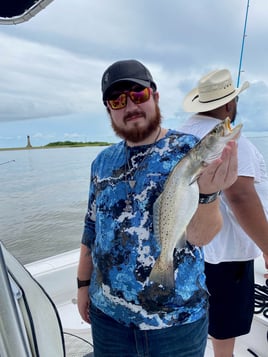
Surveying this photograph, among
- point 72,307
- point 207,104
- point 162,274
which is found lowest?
point 72,307

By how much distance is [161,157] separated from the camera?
47.1 inches

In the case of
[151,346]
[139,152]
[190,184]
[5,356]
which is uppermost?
[139,152]

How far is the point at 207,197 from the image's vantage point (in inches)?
42.1

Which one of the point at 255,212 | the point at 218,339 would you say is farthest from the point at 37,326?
the point at 218,339

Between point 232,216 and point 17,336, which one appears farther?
point 232,216

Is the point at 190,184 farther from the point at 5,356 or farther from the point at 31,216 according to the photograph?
the point at 31,216

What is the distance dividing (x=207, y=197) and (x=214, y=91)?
0.79 meters

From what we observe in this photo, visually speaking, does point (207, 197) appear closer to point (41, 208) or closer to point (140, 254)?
point (140, 254)

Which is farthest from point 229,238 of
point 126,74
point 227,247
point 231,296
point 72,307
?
point 72,307

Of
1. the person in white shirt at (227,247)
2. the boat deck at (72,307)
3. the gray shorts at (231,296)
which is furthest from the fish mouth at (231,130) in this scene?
the boat deck at (72,307)

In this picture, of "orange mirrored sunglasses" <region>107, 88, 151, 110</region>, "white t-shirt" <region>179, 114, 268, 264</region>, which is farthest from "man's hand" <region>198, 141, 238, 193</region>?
"white t-shirt" <region>179, 114, 268, 264</region>

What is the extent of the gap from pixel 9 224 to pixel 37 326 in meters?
5.19

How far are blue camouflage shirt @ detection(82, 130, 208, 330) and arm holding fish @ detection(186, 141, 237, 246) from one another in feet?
0.20

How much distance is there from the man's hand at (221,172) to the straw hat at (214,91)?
0.68 m
